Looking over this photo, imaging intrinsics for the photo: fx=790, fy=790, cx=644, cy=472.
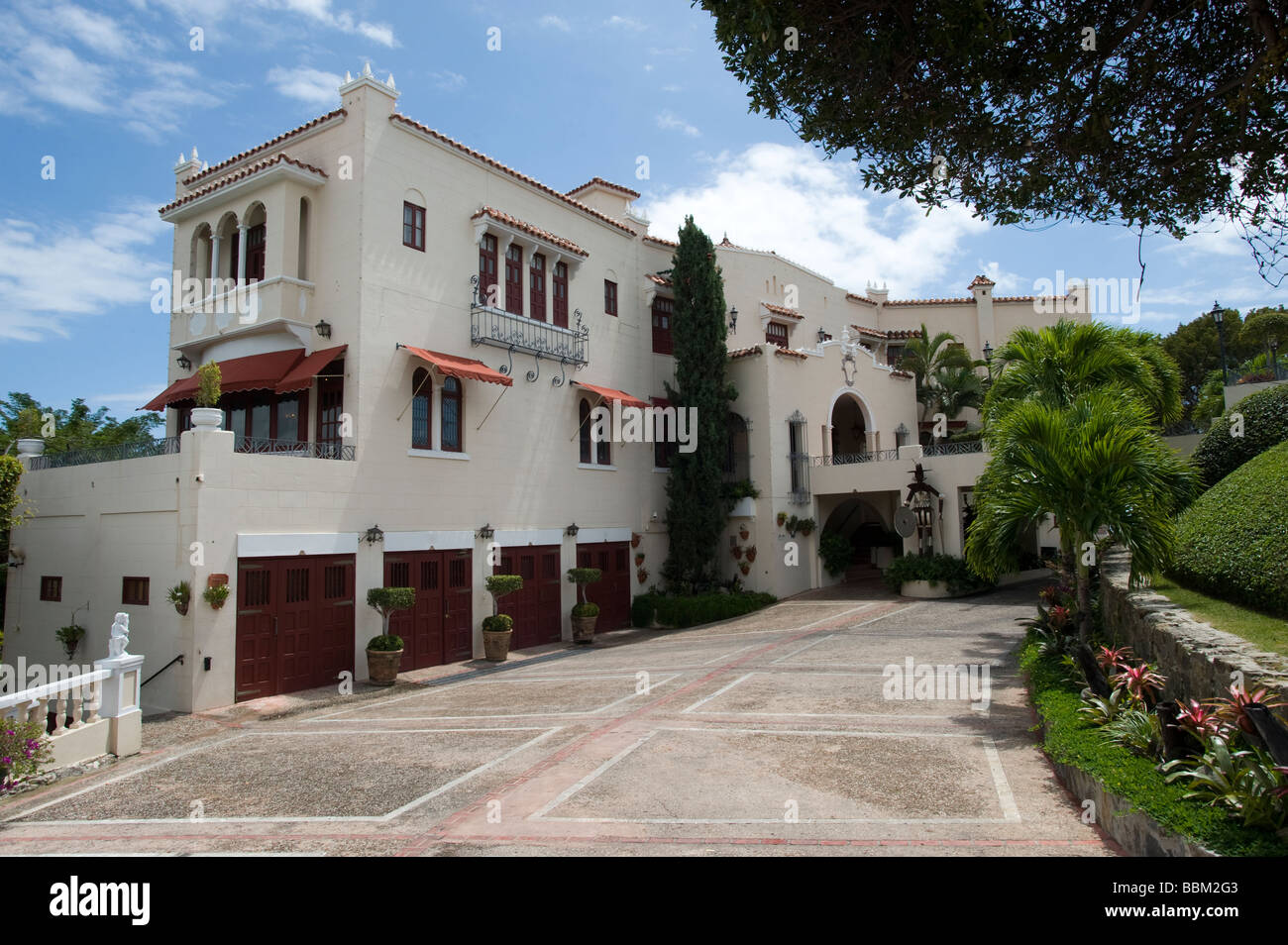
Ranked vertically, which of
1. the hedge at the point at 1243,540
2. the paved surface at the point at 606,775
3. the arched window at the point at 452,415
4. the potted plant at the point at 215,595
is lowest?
the paved surface at the point at 606,775

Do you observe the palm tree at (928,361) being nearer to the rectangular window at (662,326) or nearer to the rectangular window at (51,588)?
the rectangular window at (662,326)

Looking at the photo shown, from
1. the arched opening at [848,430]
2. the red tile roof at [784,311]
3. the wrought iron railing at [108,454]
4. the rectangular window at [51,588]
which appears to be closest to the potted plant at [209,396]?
the wrought iron railing at [108,454]

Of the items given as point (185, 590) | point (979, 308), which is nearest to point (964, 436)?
point (979, 308)

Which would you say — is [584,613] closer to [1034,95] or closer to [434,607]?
[434,607]

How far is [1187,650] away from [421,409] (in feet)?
49.0

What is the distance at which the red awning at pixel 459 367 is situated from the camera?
16969 mm

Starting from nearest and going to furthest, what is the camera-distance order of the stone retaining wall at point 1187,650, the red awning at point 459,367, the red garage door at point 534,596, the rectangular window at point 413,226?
the stone retaining wall at point 1187,650, the red awning at point 459,367, the rectangular window at point 413,226, the red garage door at point 534,596

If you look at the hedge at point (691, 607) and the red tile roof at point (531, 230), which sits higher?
the red tile roof at point (531, 230)

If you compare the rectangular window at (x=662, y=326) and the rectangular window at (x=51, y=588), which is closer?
the rectangular window at (x=51, y=588)

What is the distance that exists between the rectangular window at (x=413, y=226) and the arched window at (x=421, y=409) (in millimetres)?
2853

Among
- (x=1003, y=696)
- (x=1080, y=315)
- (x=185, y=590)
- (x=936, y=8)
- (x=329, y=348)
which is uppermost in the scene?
(x=1080, y=315)
